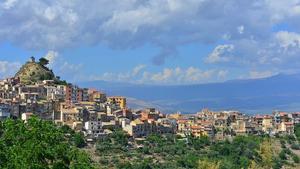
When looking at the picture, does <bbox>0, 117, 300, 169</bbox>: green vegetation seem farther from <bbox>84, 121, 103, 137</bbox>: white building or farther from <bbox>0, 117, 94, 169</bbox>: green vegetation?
<bbox>84, 121, 103, 137</bbox>: white building

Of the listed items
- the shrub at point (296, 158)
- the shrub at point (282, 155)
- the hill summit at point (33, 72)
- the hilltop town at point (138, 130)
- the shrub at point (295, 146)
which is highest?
the hill summit at point (33, 72)

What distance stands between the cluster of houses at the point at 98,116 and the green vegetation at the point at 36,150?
36.9 metres

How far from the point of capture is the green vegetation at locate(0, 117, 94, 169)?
14453 millimetres

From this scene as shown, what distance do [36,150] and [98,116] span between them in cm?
5155

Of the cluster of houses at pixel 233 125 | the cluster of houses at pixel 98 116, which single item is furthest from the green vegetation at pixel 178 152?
the cluster of houses at pixel 233 125

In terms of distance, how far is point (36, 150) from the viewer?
14.6 metres

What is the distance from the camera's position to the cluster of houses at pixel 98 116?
6153 cm

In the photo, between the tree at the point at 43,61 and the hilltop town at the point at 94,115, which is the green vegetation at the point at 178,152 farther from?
the tree at the point at 43,61

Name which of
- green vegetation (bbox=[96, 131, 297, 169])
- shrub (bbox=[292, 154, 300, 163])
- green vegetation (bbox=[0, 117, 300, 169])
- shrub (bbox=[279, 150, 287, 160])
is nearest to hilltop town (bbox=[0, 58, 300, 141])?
green vegetation (bbox=[0, 117, 300, 169])

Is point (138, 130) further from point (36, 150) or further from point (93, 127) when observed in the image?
point (36, 150)

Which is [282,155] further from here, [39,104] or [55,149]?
[55,149]

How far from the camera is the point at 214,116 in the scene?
86.4 metres

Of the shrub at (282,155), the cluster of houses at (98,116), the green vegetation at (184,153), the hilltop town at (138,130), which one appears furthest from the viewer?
the cluster of houses at (98,116)

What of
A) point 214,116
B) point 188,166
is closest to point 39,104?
point 188,166
